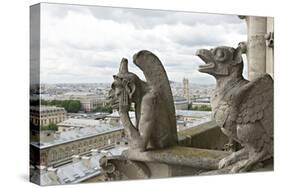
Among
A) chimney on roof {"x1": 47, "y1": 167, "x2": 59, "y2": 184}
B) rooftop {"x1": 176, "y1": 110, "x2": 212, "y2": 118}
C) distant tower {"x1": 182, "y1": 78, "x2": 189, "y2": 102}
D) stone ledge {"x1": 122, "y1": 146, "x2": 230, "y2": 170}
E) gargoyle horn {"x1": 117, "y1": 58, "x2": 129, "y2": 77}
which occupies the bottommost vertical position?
chimney on roof {"x1": 47, "y1": 167, "x2": 59, "y2": 184}

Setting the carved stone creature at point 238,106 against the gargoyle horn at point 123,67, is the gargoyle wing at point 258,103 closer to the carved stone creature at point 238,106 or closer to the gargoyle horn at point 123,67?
the carved stone creature at point 238,106

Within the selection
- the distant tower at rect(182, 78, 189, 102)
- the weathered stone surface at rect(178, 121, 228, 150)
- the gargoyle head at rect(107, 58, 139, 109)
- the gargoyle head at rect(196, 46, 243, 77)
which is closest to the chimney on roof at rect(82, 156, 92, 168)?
the gargoyle head at rect(107, 58, 139, 109)

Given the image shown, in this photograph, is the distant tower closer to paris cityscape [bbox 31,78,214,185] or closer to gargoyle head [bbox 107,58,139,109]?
paris cityscape [bbox 31,78,214,185]

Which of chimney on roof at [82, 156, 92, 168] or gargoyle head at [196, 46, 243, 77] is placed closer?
chimney on roof at [82, 156, 92, 168]

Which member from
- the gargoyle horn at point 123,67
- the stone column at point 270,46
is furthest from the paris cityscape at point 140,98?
the stone column at point 270,46

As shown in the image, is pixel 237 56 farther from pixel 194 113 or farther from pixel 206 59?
pixel 194 113

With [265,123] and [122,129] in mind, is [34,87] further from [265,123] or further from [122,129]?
[265,123]
